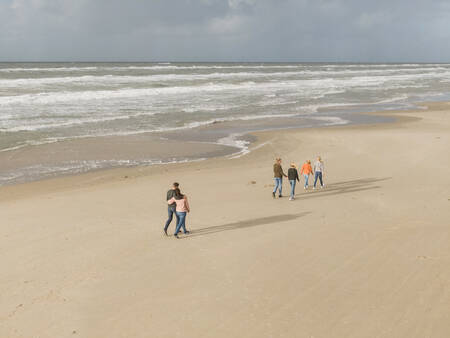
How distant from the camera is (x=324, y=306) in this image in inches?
308

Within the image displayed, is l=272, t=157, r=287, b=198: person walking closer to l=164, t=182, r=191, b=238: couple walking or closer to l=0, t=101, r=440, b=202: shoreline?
l=164, t=182, r=191, b=238: couple walking

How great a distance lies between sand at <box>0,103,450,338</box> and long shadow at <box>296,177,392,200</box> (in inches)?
2.3

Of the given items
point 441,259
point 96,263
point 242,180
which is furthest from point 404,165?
point 96,263

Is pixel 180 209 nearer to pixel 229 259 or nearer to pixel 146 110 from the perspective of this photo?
pixel 229 259

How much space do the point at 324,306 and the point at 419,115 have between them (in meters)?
29.2

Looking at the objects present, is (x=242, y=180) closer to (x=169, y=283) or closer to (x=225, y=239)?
(x=225, y=239)

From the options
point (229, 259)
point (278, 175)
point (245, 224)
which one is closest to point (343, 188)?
point (278, 175)

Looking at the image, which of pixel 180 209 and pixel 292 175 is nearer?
pixel 180 209

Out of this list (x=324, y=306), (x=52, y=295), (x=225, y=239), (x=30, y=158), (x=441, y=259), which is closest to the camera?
(x=324, y=306)

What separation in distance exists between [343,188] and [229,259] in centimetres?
695

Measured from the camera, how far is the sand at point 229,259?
7.50 metres

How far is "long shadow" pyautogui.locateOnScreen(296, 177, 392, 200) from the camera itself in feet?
48.7

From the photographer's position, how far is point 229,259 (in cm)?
968

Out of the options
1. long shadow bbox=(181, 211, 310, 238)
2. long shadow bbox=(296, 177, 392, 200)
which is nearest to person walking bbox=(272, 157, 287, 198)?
long shadow bbox=(296, 177, 392, 200)
